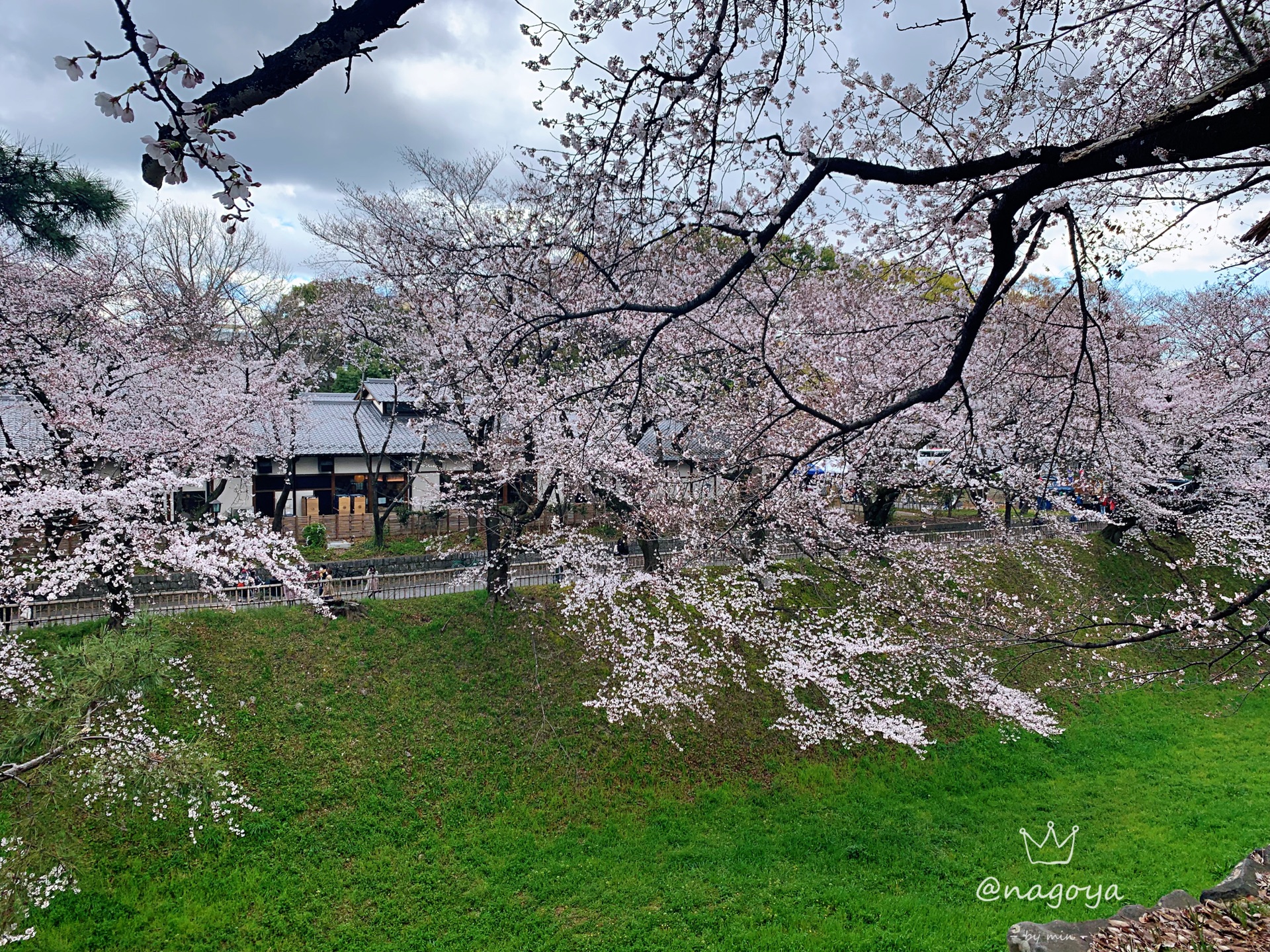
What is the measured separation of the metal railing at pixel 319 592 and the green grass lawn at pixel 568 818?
1.54 ft

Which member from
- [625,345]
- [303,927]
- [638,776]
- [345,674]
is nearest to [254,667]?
[345,674]

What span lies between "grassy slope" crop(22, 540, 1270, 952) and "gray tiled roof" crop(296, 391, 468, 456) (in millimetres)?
11408

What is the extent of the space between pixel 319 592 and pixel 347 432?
44.7 ft

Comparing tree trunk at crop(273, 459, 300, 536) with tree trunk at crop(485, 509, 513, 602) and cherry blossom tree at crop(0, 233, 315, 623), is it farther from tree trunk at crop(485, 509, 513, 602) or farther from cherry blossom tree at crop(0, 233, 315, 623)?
tree trunk at crop(485, 509, 513, 602)

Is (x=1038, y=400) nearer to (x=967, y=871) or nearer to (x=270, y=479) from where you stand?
(x=967, y=871)

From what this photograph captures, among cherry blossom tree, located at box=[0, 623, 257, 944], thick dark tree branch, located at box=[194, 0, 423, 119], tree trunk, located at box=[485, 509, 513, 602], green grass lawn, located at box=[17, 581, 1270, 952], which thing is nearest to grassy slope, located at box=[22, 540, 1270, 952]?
green grass lawn, located at box=[17, 581, 1270, 952]

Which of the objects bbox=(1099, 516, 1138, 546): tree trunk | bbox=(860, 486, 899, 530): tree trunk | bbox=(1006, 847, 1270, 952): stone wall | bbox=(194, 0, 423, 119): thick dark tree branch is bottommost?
bbox=(1006, 847, 1270, 952): stone wall

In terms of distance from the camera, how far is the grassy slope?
762 cm

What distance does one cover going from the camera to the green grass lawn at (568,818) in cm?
762

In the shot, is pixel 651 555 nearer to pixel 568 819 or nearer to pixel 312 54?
pixel 568 819

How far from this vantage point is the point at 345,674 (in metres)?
11.4

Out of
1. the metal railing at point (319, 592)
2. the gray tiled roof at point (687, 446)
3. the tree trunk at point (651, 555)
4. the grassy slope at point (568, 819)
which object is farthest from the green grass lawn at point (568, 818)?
the gray tiled roof at point (687, 446)

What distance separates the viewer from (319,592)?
41.8 ft

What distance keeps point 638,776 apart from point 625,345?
24.4ft
